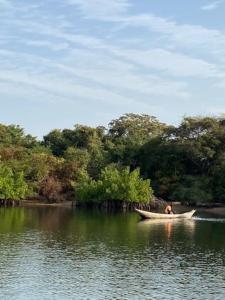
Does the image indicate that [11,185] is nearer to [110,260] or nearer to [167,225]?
[167,225]

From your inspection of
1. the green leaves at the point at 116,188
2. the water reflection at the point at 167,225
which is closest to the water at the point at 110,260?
the water reflection at the point at 167,225

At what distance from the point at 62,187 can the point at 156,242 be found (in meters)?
39.1

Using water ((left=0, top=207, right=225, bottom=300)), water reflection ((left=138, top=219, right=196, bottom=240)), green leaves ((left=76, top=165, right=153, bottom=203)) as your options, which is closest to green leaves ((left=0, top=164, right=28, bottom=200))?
green leaves ((left=76, top=165, right=153, bottom=203))

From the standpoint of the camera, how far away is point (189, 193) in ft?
236

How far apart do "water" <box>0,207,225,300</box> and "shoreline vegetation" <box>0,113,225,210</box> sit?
19051 millimetres

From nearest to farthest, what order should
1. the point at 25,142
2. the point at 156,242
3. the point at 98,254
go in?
the point at 98,254 → the point at 156,242 → the point at 25,142

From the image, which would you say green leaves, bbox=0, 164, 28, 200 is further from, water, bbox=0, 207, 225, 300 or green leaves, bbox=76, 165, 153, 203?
water, bbox=0, 207, 225, 300

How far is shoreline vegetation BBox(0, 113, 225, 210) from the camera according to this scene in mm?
69812

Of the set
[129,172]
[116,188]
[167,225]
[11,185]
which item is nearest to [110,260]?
[167,225]

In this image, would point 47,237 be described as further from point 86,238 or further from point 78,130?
point 78,130

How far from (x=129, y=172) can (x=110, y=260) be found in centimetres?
4481

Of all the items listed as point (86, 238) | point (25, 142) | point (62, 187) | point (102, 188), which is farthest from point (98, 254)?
point (25, 142)

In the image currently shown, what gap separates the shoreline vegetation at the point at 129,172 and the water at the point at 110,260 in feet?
62.5

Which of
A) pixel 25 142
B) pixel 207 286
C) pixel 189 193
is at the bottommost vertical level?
pixel 207 286
